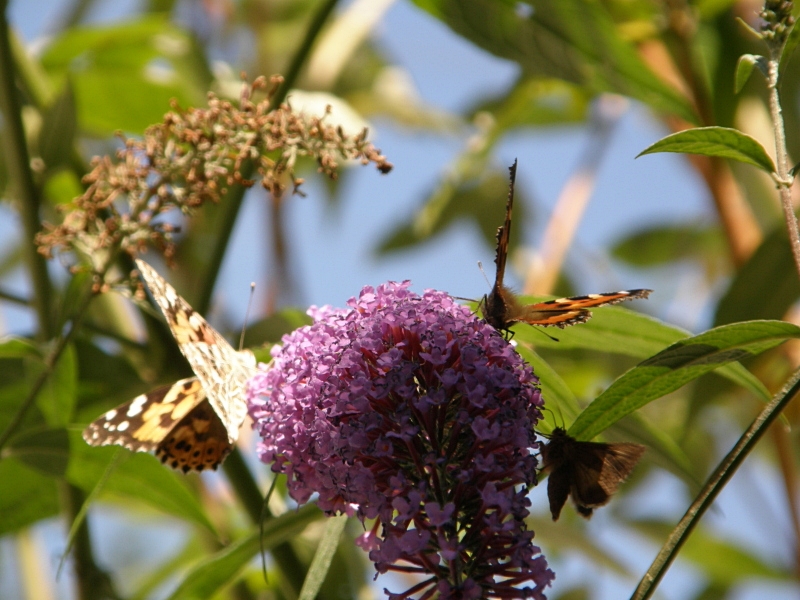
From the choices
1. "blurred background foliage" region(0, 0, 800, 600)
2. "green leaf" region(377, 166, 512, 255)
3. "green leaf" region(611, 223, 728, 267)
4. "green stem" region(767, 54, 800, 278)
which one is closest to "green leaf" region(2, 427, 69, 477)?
"blurred background foliage" region(0, 0, 800, 600)

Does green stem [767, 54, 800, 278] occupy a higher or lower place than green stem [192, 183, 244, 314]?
lower

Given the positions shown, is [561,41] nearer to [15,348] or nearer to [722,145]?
[722,145]

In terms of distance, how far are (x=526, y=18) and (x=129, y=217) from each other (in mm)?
809

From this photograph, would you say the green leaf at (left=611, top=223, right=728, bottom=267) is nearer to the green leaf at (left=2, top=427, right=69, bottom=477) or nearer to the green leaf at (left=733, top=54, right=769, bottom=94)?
the green leaf at (left=733, top=54, right=769, bottom=94)

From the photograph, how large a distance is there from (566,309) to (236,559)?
1.87 feet

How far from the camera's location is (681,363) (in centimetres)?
96

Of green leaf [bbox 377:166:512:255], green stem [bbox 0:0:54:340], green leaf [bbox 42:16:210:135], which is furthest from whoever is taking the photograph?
green leaf [bbox 377:166:512:255]

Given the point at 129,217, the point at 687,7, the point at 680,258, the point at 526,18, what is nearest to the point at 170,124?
the point at 129,217

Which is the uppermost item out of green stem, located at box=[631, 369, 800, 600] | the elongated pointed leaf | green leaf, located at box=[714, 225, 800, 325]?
the elongated pointed leaf

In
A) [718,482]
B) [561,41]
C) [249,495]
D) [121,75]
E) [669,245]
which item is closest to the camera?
[718,482]

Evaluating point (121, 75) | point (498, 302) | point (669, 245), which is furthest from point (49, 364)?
point (669, 245)

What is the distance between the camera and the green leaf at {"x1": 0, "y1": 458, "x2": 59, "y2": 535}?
1.50 metres

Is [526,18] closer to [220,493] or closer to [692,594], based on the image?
[220,493]

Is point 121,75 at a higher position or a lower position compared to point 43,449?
higher
